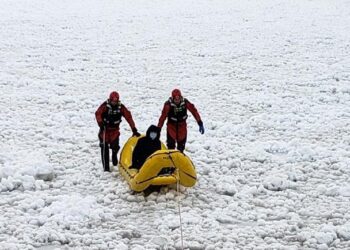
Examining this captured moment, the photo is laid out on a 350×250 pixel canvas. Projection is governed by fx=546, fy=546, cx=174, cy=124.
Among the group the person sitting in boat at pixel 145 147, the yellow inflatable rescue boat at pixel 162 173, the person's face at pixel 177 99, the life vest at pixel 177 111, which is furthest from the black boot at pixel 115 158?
the person's face at pixel 177 99

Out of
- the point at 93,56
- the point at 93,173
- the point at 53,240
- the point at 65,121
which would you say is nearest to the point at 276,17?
the point at 93,56

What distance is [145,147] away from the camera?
1027cm

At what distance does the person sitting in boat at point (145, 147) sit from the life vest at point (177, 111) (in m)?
0.66

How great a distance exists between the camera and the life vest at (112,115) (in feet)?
34.5

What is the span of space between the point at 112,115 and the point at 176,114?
4.14ft

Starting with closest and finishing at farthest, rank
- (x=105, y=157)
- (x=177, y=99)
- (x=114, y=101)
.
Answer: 1. (x=114, y=101)
2. (x=177, y=99)
3. (x=105, y=157)

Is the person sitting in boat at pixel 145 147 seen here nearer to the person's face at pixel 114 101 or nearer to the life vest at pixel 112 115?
the life vest at pixel 112 115

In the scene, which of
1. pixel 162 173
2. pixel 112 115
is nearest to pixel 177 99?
pixel 112 115

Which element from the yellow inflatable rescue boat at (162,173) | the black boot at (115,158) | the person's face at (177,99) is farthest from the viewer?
the black boot at (115,158)

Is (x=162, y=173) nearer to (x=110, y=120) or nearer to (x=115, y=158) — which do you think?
(x=110, y=120)

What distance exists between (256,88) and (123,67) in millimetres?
6171

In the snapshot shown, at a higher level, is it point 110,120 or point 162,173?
point 110,120

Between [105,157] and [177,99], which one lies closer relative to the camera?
[177,99]

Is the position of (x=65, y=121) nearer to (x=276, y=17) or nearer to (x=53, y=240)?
(x=53, y=240)
